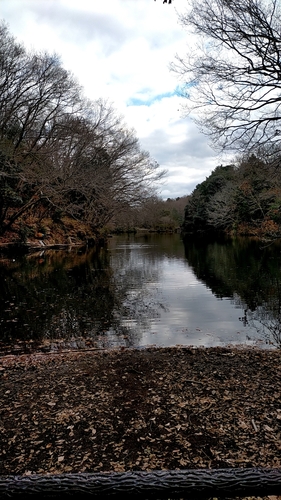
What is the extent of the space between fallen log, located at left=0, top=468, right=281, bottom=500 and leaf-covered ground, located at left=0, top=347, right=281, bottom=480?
232 centimetres

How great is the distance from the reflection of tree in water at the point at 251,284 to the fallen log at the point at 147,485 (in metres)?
6.74

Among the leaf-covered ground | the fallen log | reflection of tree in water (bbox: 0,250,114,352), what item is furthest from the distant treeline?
the fallen log

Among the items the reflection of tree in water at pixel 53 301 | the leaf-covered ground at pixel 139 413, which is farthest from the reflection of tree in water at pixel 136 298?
the leaf-covered ground at pixel 139 413

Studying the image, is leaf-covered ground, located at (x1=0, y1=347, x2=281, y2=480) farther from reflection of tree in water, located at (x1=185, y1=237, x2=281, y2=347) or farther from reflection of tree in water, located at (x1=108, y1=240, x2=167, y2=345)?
reflection of tree in water, located at (x1=185, y1=237, x2=281, y2=347)

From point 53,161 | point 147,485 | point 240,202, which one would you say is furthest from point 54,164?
point 147,485

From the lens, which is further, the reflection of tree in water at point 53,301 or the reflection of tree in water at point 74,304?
the reflection of tree in water at point 53,301

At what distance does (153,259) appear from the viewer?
78.0 feet

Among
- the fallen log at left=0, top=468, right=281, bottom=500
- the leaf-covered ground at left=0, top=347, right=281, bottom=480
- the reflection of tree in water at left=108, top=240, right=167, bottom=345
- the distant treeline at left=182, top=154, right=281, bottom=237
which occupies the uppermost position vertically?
the distant treeline at left=182, top=154, right=281, bottom=237

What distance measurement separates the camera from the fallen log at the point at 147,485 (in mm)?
1062

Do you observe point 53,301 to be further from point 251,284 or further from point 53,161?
point 53,161

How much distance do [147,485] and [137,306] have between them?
9.87m

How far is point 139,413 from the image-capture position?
4039 millimetres

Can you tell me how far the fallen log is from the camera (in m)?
1.06

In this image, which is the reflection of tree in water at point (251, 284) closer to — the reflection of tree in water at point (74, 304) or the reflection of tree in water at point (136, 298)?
the reflection of tree in water at point (136, 298)
